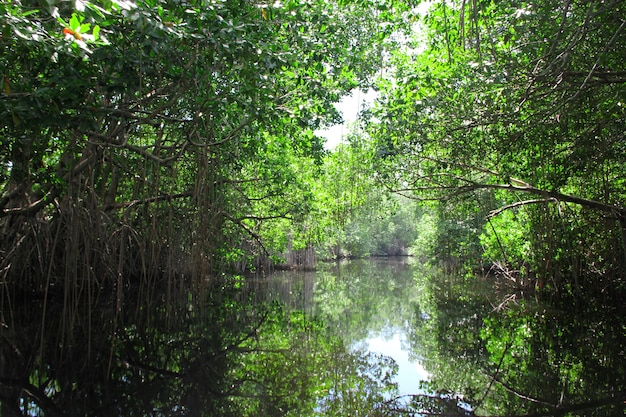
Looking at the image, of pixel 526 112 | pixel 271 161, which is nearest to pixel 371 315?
pixel 271 161

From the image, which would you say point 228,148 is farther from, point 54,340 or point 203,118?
point 54,340

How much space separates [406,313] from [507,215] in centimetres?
363

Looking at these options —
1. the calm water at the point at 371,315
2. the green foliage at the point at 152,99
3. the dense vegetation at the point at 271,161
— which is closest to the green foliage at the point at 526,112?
the dense vegetation at the point at 271,161

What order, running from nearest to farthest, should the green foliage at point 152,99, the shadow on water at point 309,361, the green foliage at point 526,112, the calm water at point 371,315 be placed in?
the green foliage at point 152,99 < the shadow on water at point 309,361 < the green foliage at point 526,112 < the calm water at point 371,315

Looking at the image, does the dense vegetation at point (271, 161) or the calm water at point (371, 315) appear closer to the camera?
the dense vegetation at point (271, 161)

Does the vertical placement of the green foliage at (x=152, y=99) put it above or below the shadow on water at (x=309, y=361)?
above

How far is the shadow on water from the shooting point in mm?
3293

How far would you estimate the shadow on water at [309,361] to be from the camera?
3.29 m

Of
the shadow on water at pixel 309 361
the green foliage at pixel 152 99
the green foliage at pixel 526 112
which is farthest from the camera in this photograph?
A: the green foliage at pixel 526 112

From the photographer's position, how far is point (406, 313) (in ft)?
25.9

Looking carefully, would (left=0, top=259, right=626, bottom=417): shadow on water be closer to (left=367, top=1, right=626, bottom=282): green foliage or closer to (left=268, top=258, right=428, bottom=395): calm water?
(left=268, top=258, right=428, bottom=395): calm water

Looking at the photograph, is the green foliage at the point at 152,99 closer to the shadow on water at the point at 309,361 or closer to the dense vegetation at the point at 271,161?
the dense vegetation at the point at 271,161

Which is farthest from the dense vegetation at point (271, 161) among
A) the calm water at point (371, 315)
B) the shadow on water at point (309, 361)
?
the calm water at point (371, 315)

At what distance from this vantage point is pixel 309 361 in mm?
4477
